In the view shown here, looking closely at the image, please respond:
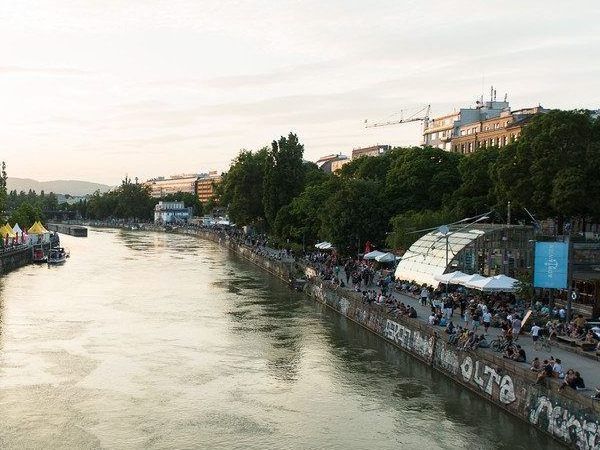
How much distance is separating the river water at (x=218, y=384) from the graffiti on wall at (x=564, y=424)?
80 centimetres

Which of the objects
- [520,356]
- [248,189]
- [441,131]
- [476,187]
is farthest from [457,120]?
[520,356]

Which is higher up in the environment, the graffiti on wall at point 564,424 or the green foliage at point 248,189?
the green foliage at point 248,189

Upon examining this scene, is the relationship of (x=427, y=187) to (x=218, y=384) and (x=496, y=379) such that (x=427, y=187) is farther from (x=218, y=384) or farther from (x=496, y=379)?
(x=496, y=379)

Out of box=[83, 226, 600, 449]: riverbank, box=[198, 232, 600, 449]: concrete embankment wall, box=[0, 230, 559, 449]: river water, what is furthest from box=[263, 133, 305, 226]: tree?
box=[198, 232, 600, 449]: concrete embankment wall

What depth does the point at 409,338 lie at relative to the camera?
3934 centimetres

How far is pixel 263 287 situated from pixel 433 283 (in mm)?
27479

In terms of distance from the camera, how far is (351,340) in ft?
144

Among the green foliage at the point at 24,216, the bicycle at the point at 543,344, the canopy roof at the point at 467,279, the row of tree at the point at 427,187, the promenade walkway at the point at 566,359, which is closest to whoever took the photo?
the promenade walkway at the point at 566,359

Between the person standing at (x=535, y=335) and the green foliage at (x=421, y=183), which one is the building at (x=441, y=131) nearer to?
the green foliage at (x=421, y=183)

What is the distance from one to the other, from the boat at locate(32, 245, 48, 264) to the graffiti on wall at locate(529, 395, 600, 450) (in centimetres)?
8258

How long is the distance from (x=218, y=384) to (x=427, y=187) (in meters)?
43.8

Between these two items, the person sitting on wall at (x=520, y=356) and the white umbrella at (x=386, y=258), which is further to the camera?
the white umbrella at (x=386, y=258)

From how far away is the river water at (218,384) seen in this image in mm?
26641

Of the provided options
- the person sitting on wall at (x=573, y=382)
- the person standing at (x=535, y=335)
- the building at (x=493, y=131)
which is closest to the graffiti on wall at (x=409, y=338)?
the person standing at (x=535, y=335)
